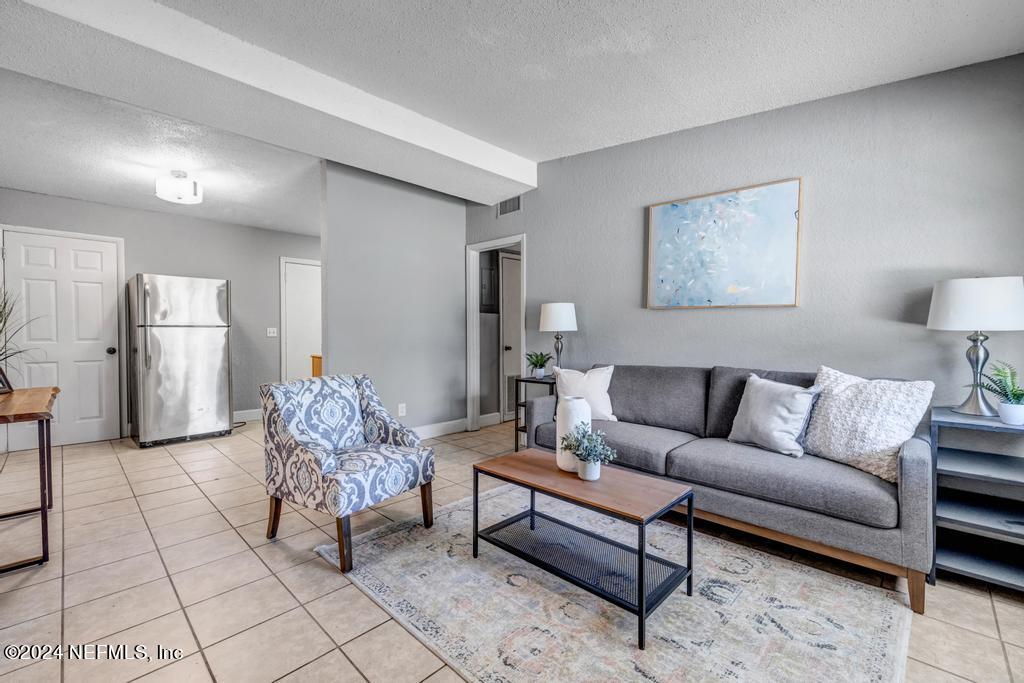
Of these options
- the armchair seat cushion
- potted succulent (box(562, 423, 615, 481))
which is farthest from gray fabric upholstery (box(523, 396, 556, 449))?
potted succulent (box(562, 423, 615, 481))

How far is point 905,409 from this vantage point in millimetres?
2043

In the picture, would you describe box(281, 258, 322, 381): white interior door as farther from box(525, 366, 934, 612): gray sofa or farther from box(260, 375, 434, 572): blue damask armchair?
box(525, 366, 934, 612): gray sofa

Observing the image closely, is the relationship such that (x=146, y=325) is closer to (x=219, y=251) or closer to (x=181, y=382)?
(x=181, y=382)

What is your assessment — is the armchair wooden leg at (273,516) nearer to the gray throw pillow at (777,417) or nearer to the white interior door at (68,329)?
the gray throw pillow at (777,417)

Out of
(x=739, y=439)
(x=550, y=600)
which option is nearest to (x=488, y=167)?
(x=739, y=439)

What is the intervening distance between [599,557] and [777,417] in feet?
3.94

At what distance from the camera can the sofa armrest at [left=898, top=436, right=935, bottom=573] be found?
1.72m

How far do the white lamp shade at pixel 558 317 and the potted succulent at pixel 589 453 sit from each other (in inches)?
64.4

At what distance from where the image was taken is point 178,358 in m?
4.34

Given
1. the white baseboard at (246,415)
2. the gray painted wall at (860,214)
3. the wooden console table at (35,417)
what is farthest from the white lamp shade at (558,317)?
the white baseboard at (246,415)

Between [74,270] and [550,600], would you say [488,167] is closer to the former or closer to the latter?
[550,600]

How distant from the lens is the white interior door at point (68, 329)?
13.2 feet

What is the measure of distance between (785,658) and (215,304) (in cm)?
525

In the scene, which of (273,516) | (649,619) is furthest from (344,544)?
(649,619)
